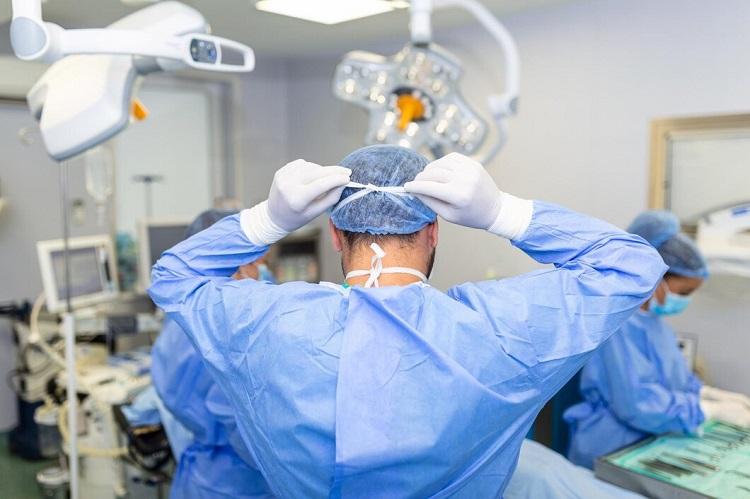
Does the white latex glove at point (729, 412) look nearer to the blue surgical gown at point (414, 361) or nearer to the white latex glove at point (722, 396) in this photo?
the white latex glove at point (722, 396)

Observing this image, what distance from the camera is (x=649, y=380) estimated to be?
192 cm

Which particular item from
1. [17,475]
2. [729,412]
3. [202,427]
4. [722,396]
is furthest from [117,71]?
[17,475]

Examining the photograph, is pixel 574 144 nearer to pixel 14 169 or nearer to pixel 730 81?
pixel 730 81

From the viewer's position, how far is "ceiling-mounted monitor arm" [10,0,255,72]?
3.74 ft

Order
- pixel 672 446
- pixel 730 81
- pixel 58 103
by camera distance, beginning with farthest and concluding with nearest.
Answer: pixel 730 81
pixel 672 446
pixel 58 103

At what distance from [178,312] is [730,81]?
223cm

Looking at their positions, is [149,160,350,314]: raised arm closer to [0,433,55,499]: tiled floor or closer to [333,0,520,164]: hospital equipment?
[333,0,520,164]: hospital equipment

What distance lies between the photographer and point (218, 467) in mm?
1672

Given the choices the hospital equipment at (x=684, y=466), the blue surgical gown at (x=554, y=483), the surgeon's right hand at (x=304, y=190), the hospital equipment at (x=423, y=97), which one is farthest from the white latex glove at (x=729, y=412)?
the surgeon's right hand at (x=304, y=190)

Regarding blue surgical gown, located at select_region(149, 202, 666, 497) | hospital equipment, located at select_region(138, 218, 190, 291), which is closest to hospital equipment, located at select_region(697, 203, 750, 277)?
blue surgical gown, located at select_region(149, 202, 666, 497)

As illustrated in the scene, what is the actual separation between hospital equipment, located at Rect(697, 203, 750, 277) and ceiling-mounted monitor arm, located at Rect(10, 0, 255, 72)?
1898 millimetres

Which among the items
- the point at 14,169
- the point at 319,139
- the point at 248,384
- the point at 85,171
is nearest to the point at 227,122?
the point at 319,139

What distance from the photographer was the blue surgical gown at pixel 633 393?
6.00ft

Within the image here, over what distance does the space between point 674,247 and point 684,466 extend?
2.18 feet
